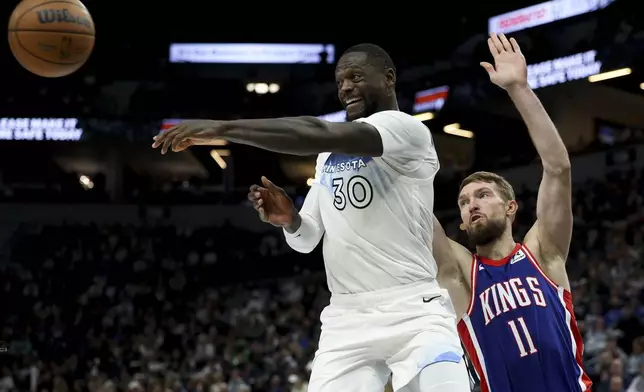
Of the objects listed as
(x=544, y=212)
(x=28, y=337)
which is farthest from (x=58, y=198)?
(x=544, y=212)

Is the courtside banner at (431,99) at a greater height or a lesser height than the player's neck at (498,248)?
greater

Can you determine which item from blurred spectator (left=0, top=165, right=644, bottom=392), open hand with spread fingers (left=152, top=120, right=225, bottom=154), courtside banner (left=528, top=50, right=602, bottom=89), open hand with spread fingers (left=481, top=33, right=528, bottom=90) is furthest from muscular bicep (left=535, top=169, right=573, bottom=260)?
courtside banner (left=528, top=50, right=602, bottom=89)

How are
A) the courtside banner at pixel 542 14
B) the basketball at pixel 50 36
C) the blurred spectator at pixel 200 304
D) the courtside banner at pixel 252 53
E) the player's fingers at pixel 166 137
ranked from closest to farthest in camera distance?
the player's fingers at pixel 166 137
the basketball at pixel 50 36
the blurred spectator at pixel 200 304
the courtside banner at pixel 542 14
the courtside banner at pixel 252 53

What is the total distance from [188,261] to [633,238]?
11774mm

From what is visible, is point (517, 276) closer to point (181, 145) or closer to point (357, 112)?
point (357, 112)

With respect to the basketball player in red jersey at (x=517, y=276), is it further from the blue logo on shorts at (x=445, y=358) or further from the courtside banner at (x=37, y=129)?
the courtside banner at (x=37, y=129)

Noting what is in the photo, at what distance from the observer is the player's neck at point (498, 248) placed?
4270mm

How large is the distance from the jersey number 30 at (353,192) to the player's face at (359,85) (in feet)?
0.96

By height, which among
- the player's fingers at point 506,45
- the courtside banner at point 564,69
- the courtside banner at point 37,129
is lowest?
the player's fingers at point 506,45

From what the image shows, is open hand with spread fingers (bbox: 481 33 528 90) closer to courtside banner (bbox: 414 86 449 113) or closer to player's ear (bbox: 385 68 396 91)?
player's ear (bbox: 385 68 396 91)

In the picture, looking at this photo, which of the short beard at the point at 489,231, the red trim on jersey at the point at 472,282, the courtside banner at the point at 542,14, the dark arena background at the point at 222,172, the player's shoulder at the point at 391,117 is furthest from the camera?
the courtside banner at the point at 542,14

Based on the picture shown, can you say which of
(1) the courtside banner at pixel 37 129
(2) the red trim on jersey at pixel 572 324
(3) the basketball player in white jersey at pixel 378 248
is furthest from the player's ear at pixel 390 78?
(1) the courtside banner at pixel 37 129

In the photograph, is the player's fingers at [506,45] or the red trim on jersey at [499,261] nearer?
the red trim on jersey at [499,261]

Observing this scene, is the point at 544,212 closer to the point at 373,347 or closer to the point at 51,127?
the point at 373,347
